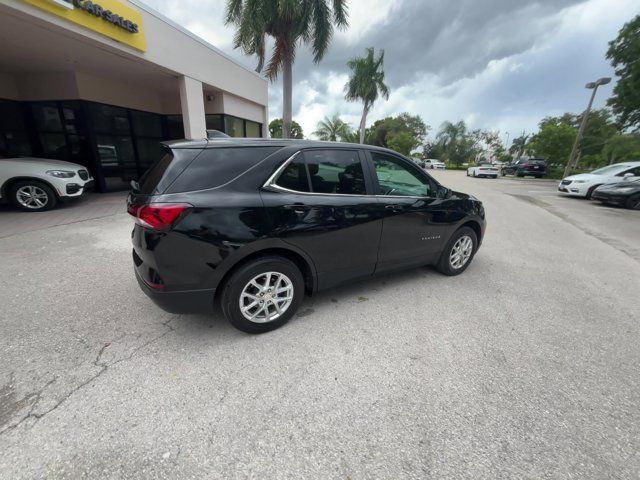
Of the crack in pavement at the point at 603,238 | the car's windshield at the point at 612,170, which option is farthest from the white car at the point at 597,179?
the crack in pavement at the point at 603,238

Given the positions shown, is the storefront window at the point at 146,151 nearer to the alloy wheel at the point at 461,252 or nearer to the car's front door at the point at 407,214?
the car's front door at the point at 407,214

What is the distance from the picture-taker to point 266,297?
2484 mm

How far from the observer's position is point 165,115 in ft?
39.0

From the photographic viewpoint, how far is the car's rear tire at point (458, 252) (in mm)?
3699

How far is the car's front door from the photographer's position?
3.01 meters

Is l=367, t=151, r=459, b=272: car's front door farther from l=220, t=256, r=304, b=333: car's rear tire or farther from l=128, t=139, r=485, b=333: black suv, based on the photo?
l=220, t=256, r=304, b=333: car's rear tire

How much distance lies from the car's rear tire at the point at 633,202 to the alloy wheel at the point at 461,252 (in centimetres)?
1037

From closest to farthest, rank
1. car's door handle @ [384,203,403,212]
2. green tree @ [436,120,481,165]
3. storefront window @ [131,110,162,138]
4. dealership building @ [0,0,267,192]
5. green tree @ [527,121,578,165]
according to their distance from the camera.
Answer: car's door handle @ [384,203,403,212], dealership building @ [0,0,267,192], storefront window @ [131,110,162,138], green tree @ [527,121,578,165], green tree @ [436,120,481,165]

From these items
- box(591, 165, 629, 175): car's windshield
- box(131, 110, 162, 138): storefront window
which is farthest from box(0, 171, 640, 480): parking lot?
box(591, 165, 629, 175): car's windshield

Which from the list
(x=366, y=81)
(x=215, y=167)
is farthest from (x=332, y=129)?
(x=215, y=167)

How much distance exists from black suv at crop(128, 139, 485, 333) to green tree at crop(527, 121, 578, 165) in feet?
98.9

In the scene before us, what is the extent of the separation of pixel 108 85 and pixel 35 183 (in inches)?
202

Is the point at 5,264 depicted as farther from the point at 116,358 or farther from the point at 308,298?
the point at 308,298

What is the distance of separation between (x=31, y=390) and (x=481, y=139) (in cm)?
7282
